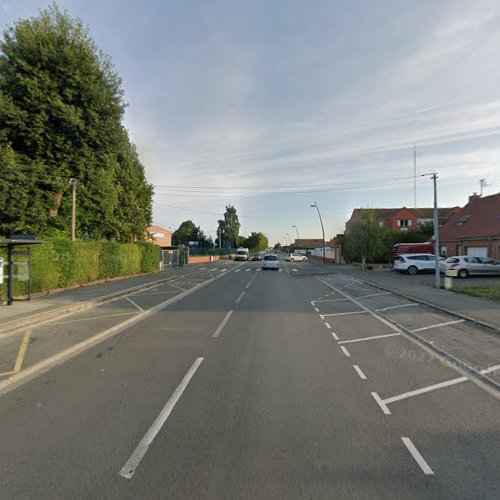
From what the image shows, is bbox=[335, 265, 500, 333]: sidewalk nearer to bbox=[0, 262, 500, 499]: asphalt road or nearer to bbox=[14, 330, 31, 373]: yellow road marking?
bbox=[0, 262, 500, 499]: asphalt road

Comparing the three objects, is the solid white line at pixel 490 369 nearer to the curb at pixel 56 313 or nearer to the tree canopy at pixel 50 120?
the curb at pixel 56 313

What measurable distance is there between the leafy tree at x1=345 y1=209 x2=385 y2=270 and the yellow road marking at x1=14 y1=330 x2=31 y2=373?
28.8 meters

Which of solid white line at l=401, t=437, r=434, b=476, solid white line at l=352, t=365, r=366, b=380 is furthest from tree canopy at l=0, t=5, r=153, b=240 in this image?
solid white line at l=401, t=437, r=434, b=476

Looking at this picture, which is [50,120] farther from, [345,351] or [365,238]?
[365,238]

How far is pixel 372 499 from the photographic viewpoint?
2.58 m

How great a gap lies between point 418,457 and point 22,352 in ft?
22.9

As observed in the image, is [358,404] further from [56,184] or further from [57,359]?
[56,184]

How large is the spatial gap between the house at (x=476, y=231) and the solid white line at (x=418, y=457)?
87.6 feet

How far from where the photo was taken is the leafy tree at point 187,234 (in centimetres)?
8869

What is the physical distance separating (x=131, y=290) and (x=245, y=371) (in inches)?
504

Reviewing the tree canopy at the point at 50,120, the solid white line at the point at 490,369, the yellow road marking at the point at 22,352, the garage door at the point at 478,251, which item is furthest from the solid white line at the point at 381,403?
the garage door at the point at 478,251

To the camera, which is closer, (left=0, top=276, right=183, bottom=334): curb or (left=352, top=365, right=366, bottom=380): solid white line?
(left=352, top=365, right=366, bottom=380): solid white line

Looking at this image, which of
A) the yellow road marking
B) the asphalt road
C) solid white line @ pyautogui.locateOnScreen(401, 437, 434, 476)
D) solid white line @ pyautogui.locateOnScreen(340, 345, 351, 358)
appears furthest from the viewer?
solid white line @ pyautogui.locateOnScreen(340, 345, 351, 358)

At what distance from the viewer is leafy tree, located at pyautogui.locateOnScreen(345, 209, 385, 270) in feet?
103
